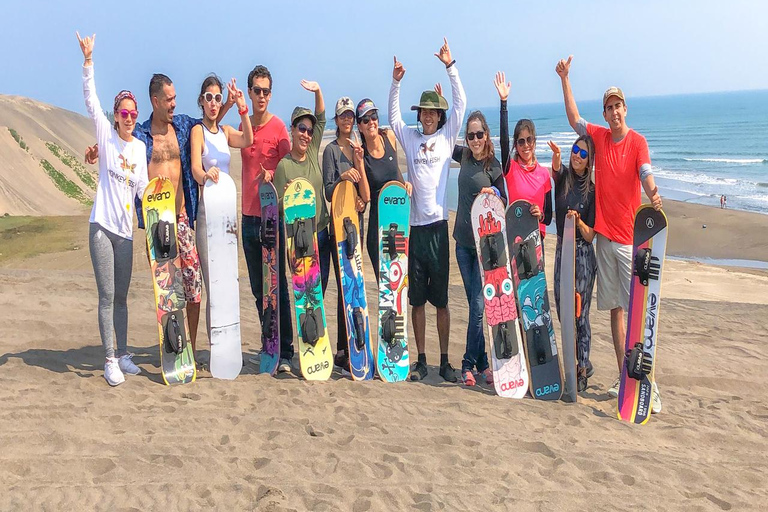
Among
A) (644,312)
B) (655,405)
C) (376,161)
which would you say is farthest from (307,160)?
(655,405)

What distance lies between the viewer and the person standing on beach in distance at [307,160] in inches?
188

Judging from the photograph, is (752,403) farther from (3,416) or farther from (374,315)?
(3,416)

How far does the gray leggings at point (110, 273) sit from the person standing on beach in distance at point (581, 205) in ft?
10.2

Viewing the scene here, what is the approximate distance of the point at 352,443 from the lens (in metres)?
3.91

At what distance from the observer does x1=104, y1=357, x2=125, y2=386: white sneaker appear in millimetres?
4660

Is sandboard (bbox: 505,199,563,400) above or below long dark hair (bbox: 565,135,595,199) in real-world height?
below

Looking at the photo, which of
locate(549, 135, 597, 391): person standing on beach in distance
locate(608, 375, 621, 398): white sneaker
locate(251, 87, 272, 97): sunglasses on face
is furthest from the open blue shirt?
locate(608, 375, 621, 398): white sneaker

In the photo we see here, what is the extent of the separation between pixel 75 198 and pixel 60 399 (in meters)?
20.4

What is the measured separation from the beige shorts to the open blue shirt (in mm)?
3011

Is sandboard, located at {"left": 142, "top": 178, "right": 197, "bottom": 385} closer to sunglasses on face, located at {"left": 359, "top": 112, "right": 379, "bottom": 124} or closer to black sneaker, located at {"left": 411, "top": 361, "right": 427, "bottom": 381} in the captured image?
sunglasses on face, located at {"left": 359, "top": 112, "right": 379, "bottom": 124}

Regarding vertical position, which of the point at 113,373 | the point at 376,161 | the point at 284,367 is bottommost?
the point at 284,367

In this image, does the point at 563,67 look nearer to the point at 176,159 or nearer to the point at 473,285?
the point at 473,285

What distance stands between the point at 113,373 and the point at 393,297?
2109mm

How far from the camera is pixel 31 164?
74.9 feet
